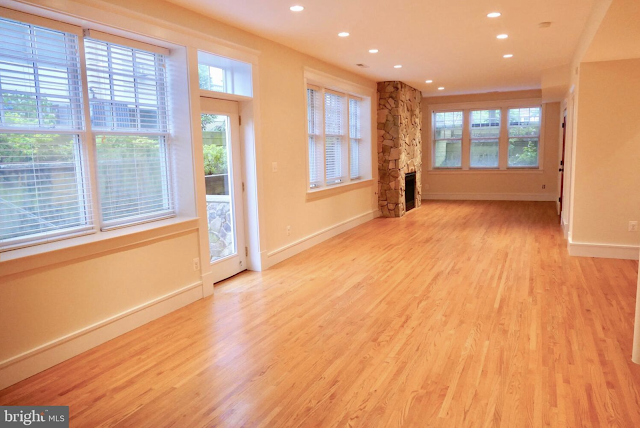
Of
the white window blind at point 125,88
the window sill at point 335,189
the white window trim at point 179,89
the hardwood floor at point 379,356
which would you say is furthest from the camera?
the window sill at point 335,189

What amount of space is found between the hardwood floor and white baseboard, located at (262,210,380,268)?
32 cm

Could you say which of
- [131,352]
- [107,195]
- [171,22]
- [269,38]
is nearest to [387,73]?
[269,38]

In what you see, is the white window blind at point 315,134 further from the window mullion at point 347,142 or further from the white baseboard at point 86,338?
the white baseboard at point 86,338

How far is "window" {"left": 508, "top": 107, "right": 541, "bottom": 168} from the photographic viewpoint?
10797mm

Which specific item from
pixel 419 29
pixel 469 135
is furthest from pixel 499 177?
pixel 419 29

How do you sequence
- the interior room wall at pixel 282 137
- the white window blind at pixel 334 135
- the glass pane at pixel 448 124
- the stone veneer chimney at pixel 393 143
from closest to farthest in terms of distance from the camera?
the interior room wall at pixel 282 137 < the white window blind at pixel 334 135 < the stone veneer chimney at pixel 393 143 < the glass pane at pixel 448 124

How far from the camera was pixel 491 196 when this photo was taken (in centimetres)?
1138

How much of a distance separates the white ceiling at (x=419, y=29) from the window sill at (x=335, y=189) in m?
1.84

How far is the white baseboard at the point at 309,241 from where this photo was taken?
5352 mm

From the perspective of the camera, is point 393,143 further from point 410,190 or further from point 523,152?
point 523,152

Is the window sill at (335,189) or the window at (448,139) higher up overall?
the window at (448,139)

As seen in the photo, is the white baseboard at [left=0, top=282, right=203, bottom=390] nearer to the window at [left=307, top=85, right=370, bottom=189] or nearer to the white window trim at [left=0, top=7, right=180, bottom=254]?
the white window trim at [left=0, top=7, right=180, bottom=254]

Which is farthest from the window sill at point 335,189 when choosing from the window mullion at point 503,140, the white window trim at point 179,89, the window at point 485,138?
the window mullion at point 503,140

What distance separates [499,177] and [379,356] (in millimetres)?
9417
